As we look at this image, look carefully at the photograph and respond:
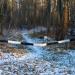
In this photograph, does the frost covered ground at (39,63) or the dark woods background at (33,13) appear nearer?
the frost covered ground at (39,63)

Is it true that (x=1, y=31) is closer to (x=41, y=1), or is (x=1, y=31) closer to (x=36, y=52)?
(x=36, y=52)

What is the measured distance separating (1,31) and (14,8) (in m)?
7.40

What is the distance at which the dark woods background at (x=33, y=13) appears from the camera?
2013 centimetres

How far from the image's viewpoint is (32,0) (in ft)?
86.8

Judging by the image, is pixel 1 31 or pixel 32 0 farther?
pixel 32 0

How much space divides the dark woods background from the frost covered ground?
689 centimetres

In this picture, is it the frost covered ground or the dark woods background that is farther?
the dark woods background

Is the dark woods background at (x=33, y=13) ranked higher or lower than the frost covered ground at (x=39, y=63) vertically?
higher

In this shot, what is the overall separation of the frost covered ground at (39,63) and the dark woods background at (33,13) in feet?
22.6

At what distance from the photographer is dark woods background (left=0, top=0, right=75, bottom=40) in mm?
20134

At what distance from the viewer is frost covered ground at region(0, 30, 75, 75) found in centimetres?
865

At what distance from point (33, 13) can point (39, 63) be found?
15.2 meters

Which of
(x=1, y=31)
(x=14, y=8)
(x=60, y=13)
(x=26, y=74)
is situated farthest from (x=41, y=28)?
(x=26, y=74)

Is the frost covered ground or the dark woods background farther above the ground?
the dark woods background
